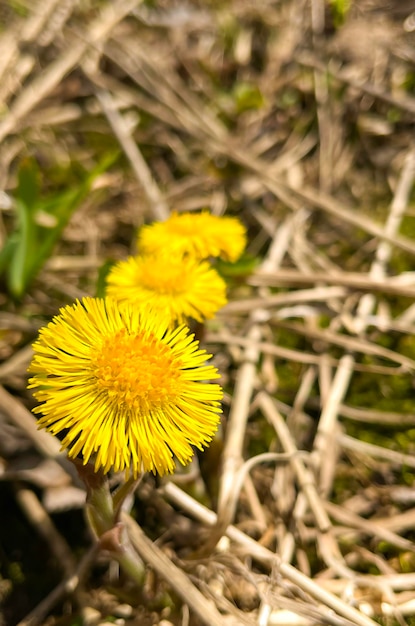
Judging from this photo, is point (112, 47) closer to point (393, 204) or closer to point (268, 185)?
point (268, 185)

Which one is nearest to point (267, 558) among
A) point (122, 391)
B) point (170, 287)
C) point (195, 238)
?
point (122, 391)

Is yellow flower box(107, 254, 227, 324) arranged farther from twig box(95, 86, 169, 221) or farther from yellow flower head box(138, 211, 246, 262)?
twig box(95, 86, 169, 221)

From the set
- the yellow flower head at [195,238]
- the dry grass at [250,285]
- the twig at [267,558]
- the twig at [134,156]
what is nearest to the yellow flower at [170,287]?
the yellow flower head at [195,238]

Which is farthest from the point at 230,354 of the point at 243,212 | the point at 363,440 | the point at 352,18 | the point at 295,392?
the point at 352,18

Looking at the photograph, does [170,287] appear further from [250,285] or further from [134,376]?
[250,285]

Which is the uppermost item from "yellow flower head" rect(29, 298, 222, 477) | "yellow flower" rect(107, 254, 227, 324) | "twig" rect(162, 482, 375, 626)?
"yellow flower" rect(107, 254, 227, 324)

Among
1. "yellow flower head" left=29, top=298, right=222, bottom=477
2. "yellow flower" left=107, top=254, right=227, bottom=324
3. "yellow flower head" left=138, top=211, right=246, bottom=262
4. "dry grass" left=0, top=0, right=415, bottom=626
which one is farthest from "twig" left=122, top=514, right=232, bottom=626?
"yellow flower head" left=138, top=211, right=246, bottom=262

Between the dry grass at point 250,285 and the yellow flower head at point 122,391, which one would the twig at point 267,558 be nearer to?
the dry grass at point 250,285
